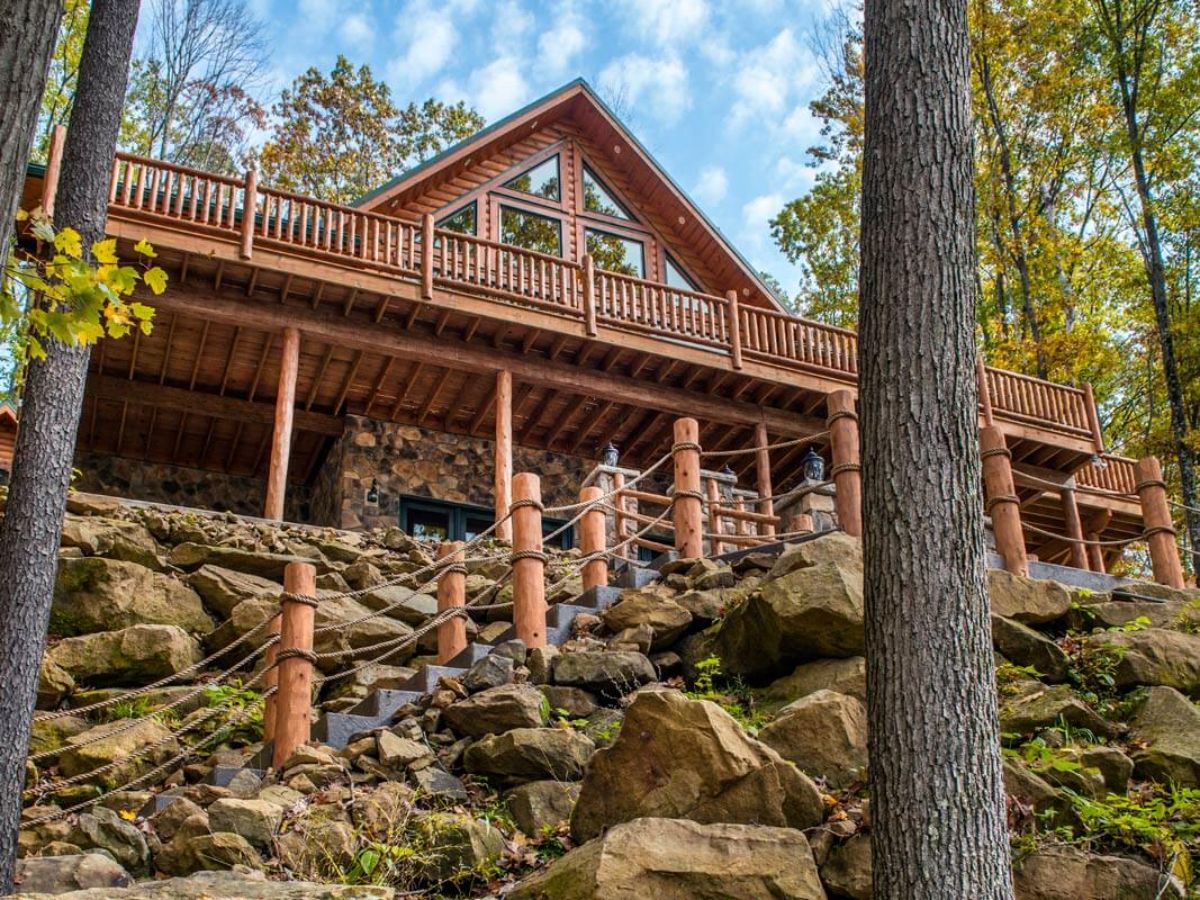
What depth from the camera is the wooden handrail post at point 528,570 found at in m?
8.25

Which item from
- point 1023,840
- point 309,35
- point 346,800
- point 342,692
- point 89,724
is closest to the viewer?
point 1023,840

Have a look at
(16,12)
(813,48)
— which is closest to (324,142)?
(813,48)

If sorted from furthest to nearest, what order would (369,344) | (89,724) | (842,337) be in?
(842,337) → (369,344) → (89,724)

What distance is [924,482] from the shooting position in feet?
16.2

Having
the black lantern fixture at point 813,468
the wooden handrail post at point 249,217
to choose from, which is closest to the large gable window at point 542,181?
the wooden handrail post at point 249,217

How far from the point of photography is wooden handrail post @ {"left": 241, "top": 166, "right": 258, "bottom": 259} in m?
14.3

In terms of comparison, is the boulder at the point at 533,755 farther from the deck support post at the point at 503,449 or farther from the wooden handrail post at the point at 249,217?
the wooden handrail post at the point at 249,217

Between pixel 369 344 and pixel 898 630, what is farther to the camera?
pixel 369 344

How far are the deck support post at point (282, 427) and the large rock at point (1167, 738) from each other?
9.41 m

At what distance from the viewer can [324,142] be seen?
27125 millimetres

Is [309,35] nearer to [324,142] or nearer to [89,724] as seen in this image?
[324,142]

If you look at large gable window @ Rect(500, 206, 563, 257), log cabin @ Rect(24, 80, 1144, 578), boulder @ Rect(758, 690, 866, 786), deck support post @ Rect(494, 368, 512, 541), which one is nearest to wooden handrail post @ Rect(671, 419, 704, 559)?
boulder @ Rect(758, 690, 866, 786)

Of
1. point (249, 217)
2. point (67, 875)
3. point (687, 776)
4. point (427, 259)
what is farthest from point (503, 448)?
point (67, 875)

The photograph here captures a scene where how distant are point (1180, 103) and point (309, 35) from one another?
1868cm
